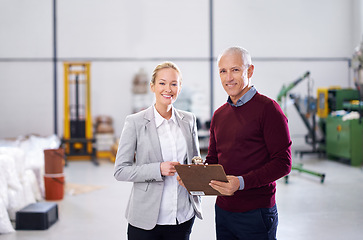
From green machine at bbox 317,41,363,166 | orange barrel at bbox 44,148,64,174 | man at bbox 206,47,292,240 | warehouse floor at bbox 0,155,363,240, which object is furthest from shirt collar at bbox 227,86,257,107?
green machine at bbox 317,41,363,166

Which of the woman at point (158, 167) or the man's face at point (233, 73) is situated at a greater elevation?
the man's face at point (233, 73)

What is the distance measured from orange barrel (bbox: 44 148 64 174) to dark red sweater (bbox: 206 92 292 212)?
12.0 ft

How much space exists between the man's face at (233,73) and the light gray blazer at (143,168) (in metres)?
0.37

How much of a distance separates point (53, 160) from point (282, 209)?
2.85 meters

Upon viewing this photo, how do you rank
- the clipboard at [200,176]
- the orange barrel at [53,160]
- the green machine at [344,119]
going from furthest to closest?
the green machine at [344,119], the orange barrel at [53,160], the clipboard at [200,176]

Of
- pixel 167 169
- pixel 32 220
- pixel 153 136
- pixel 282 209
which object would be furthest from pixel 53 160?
pixel 167 169

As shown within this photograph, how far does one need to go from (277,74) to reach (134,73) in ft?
11.5

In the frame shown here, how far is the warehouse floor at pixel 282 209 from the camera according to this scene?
409cm

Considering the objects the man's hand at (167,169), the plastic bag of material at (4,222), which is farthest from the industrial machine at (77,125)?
the man's hand at (167,169)

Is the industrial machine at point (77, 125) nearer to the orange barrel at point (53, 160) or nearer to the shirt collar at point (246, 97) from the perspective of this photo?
the orange barrel at point (53, 160)

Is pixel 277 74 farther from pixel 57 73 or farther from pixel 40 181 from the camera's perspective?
pixel 40 181

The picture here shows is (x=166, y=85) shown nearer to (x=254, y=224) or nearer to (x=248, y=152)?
(x=248, y=152)

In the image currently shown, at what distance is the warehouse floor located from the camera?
4.09 metres

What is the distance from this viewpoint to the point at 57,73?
32.3ft
